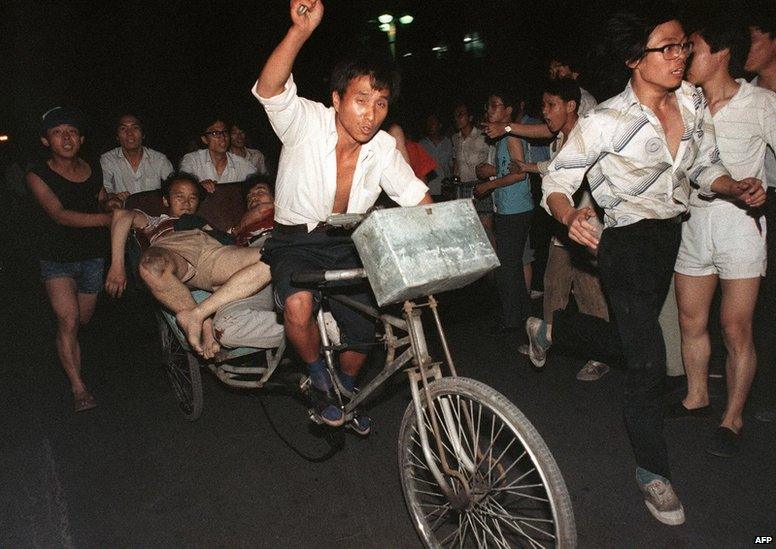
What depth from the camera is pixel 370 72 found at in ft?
9.58

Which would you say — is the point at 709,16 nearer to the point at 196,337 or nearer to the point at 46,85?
the point at 196,337

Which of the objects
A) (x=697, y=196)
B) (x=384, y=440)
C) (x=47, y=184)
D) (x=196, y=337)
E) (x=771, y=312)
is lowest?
(x=384, y=440)

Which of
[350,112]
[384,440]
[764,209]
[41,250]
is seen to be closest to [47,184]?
[41,250]

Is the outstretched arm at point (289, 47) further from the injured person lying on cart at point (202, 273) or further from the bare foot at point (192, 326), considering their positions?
the bare foot at point (192, 326)

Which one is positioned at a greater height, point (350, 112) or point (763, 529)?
point (350, 112)

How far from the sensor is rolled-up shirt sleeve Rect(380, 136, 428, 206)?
3283 millimetres

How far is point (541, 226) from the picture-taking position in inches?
313

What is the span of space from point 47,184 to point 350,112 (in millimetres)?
3302

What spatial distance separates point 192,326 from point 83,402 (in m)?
2.06

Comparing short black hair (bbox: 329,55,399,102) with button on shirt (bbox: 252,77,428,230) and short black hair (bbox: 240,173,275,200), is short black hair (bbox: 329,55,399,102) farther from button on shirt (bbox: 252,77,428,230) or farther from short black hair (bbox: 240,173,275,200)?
short black hair (bbox: 240,173,275,200)

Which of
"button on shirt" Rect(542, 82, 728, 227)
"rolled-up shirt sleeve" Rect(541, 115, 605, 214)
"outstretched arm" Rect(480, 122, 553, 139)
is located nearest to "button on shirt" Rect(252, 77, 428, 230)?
"rolled-up shirt sleeve" Rect(541, 115, 605, 214)

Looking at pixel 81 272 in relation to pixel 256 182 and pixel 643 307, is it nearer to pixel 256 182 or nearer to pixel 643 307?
pixel 256 182

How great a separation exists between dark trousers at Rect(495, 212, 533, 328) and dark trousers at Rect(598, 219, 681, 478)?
278 centimetres

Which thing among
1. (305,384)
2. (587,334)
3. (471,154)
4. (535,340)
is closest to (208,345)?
(305,384)
